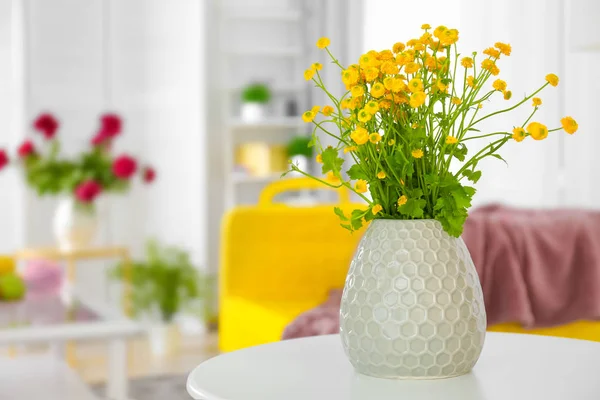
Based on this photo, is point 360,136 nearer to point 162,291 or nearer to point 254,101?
point 162,291

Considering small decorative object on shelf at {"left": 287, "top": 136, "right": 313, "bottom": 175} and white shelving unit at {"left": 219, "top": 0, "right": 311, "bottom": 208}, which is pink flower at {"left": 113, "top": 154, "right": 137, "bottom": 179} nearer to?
white shelving unit at {"left": 219, "top": 0, "right": 311, "bottom": 208}

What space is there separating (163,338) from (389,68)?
355 centimetres

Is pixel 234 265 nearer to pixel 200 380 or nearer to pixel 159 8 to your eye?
pixel 200 380

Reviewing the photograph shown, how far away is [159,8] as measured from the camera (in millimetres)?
5023

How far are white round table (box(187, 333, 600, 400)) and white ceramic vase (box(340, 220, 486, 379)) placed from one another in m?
0.03

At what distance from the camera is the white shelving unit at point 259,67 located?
517 cm

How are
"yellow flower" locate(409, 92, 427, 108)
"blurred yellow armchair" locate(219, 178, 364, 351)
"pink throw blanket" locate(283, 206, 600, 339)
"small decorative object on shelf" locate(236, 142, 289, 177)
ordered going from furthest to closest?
"small decorative object on shelf" locate(236, 142, 289, 177)
"blurred yellow armchair" locate(219, 178, 364, 351)
"pink throw blanket" locate(283, 206, 600, 339)
"yellow flower" locate(409, 92, 427, 108)

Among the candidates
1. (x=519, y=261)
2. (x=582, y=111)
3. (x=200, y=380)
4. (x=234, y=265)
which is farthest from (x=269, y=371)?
(x=582, y=111)

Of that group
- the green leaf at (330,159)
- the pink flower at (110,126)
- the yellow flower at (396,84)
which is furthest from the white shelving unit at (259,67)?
the yellow flower at (396,84)

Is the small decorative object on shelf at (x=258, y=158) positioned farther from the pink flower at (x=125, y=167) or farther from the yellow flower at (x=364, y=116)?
the yellow flower at (x=364, y=116)

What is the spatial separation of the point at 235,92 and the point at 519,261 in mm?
3263

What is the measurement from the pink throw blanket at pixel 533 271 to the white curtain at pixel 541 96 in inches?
29.9

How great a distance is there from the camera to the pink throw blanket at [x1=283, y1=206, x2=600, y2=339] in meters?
2.18

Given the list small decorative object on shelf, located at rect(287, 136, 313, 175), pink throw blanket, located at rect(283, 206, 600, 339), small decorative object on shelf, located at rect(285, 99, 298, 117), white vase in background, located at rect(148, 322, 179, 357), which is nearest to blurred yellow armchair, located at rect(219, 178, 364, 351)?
pink throw blanket, located at rect(283, 206, 600, 339)
